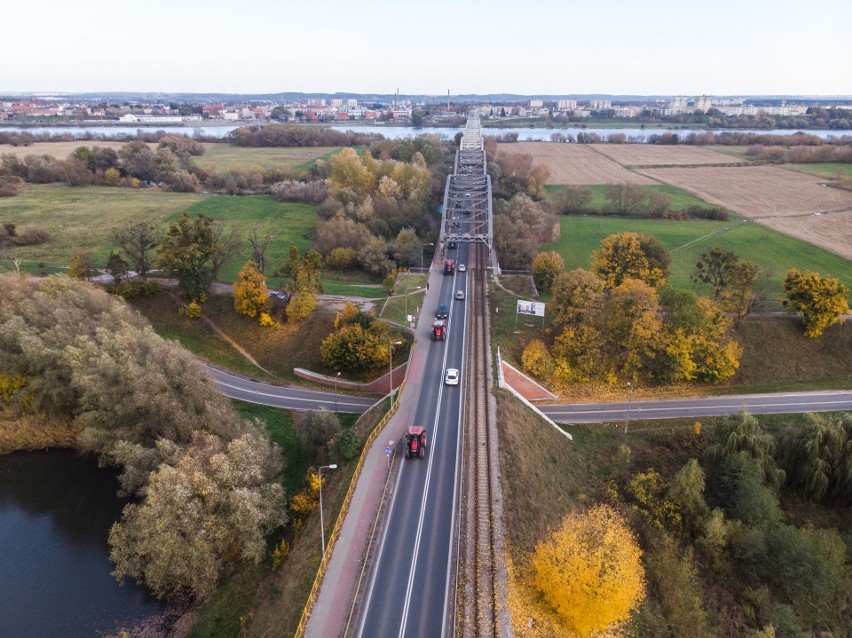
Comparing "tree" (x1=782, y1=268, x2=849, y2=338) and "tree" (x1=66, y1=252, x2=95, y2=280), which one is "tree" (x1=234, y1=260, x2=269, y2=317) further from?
"tree" (x1=782, y1=268, x2=849, y2=338)

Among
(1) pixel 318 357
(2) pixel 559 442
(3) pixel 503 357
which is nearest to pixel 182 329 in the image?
(1) pixel 318 357

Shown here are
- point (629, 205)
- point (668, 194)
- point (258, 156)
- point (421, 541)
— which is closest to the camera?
point (421, 541)

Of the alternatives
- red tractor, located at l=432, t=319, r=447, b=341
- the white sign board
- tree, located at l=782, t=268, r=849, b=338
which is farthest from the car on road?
tree, located at l=782, t=268, r=849, b=338

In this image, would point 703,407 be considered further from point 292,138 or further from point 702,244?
point 292,138

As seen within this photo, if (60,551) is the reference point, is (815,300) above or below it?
above

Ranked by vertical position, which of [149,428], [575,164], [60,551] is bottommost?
[60,551]

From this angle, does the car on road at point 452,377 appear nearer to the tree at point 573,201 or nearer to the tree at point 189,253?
the tree at point 189,253

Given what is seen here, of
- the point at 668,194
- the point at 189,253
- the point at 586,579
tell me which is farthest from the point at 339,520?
the point at 668,194
